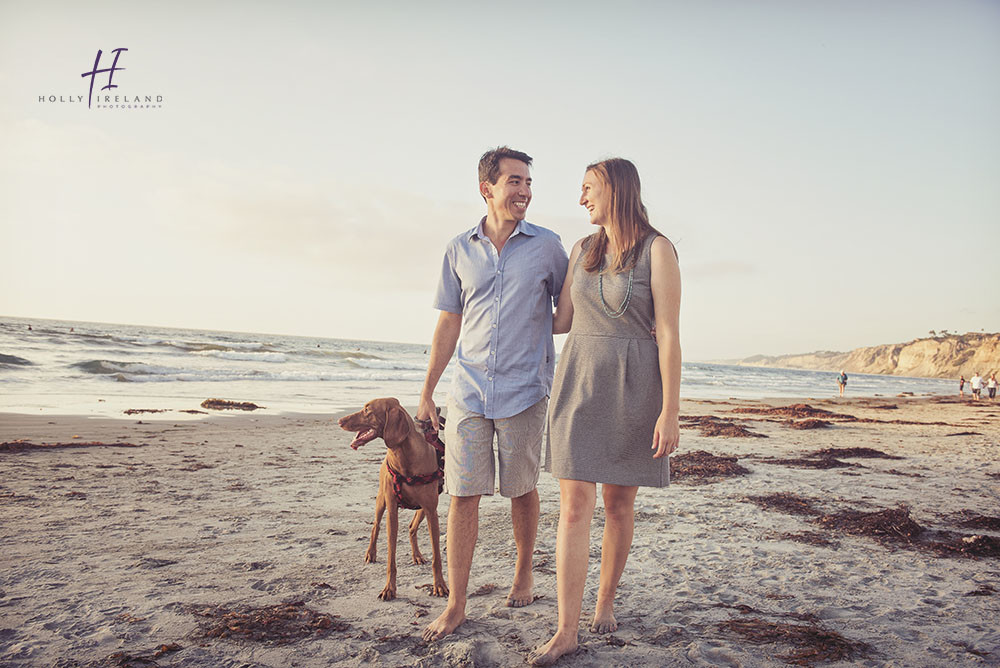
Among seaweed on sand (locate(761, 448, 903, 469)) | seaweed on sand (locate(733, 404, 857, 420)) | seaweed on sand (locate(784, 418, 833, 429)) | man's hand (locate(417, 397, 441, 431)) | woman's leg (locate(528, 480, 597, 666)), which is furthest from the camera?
seaweed on sand (locate(733, 404, 857, 420))

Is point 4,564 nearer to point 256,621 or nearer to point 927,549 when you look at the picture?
point 256,621

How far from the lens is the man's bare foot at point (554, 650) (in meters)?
2.33

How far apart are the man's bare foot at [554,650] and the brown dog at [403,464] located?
0.89m

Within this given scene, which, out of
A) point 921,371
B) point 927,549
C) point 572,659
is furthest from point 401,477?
point 921,371

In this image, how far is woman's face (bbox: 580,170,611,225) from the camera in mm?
2646

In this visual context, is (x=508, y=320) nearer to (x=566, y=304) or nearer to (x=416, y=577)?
(x=566, y=304)

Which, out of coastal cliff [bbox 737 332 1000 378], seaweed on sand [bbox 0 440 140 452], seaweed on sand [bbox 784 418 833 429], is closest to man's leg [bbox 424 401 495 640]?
seaweed on sand [bbox 0 440 140 452]

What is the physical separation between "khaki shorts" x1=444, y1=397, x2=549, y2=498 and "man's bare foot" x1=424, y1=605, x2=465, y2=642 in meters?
0.54

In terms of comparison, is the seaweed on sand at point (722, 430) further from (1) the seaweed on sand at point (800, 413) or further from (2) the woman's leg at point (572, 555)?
(2) the woman's leg at point (572, 555)

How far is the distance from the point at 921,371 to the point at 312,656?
4676 inches

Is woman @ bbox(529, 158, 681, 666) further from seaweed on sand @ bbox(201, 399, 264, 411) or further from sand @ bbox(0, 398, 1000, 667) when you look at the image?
seaweed on sand @ bbox(201, 399, 264, 411)

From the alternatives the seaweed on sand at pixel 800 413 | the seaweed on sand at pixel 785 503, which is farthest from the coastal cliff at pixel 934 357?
the seaweed on sand at pixel 785 503

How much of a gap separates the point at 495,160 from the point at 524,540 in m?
2.03

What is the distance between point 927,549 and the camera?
12.5 feet
